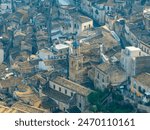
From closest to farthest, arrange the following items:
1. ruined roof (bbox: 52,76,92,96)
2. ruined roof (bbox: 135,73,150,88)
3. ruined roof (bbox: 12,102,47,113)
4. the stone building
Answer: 1. ruined roof (bbox: 12,102,47,113)
2. ruined roof (bbox: 135,73,150,88)
3. ruined roof (bbox: 52,76,92,96)
4. the stone building

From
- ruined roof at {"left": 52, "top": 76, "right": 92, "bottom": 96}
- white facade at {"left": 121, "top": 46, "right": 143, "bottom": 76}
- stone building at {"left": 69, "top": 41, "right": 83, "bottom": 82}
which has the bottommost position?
ruined roof at {"left": 52, "top": 76, "right": 92, "bottom": 96}

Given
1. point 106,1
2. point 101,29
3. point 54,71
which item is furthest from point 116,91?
point 106,1

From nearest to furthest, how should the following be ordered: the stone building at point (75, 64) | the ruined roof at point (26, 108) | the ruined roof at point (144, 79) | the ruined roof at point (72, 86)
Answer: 1. the ruined roof at point (26, 108)
2. the ruined roof at point (144, 79)
3. the ruined roof at point (72, 86)
4. the stone building at point (75, 64)

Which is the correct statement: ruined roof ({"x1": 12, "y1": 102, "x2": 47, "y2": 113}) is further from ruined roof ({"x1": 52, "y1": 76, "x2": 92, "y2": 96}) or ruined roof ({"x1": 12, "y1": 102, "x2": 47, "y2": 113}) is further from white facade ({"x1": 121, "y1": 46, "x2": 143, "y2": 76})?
white facade ({"x1": 121, "y1": 46, "x2": 143, "y2": 76})

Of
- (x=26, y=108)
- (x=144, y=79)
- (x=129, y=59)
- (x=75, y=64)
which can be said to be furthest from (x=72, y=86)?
(x=144, y=79)

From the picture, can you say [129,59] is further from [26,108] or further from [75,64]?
[26,108]

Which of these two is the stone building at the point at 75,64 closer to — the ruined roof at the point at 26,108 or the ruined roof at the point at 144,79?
the ruined roof at the point at 144,79

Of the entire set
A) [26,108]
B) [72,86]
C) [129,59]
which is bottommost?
[72,86]

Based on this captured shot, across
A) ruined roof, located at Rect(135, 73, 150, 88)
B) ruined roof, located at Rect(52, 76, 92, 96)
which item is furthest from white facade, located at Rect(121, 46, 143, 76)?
ruined roof, located at Rect(52, 76, 92, 96)

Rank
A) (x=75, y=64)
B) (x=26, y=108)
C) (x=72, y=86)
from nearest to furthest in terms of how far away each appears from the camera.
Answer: (x=26, y=108)
(x=72, y=86)
(x=75, y=64)

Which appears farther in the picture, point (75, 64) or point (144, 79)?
point (75, 64)

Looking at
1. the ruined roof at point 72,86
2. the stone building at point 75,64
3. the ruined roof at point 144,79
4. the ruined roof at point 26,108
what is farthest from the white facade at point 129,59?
the ruined roof at point 26,108

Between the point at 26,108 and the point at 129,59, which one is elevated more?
the point at 129,59
